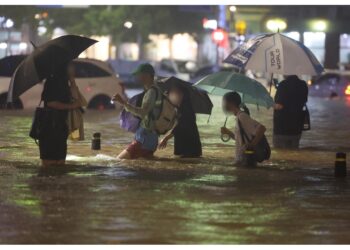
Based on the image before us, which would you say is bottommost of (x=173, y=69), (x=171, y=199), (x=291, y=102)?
(x=171, y=199)

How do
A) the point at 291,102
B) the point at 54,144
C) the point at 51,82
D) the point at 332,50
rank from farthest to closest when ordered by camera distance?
the point at 332,50 < the point at 291,102 < the point at 54,144 < the point at 51,82

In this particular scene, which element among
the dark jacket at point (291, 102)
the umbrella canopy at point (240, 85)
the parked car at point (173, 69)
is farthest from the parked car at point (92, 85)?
the parked car at point (173, 69)

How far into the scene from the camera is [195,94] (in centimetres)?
1252

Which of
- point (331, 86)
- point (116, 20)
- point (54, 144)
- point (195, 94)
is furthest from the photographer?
point (116, 20)

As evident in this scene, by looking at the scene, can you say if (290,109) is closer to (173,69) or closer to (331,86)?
(331,86)

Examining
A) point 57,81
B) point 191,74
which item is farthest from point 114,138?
point 191,74

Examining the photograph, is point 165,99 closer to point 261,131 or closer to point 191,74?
point 261,131

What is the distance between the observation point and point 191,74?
49.9 m

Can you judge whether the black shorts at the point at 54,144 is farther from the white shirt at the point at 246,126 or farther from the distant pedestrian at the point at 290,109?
the distant pedestrian at the point at 290,109

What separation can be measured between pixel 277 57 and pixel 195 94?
164cm

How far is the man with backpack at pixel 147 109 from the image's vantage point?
1159cm

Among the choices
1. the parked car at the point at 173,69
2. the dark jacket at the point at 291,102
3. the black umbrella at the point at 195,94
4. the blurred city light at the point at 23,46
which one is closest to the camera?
the black umbrella at the point at 195,94

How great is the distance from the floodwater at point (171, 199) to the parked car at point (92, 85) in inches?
345

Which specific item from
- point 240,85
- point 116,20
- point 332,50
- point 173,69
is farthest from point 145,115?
point 116,20
